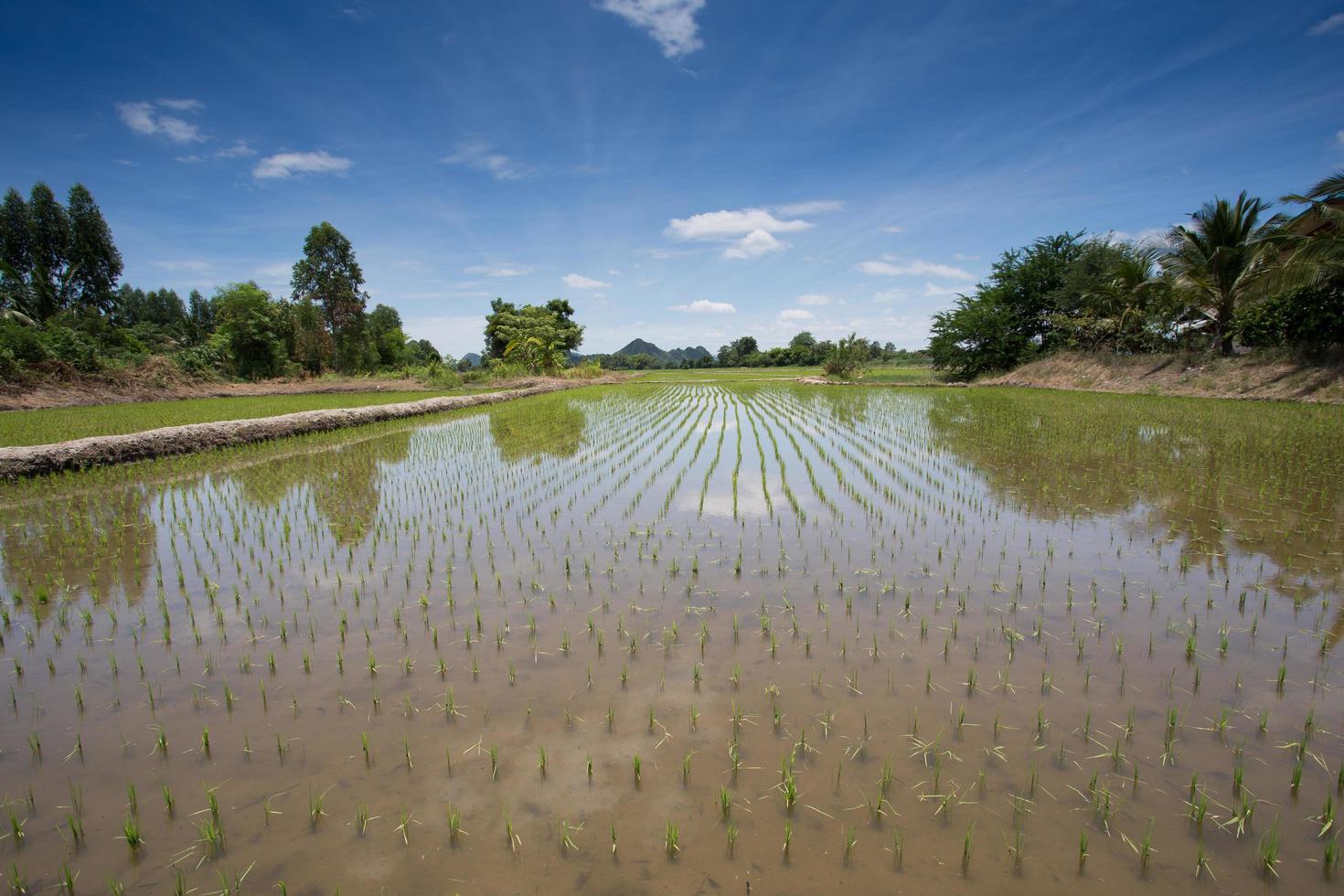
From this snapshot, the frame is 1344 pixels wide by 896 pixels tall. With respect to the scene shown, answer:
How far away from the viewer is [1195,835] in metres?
2.01

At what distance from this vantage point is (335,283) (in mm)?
38688

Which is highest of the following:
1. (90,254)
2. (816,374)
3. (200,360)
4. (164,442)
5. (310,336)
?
(90,254)

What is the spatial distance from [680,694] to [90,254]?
56896 mm

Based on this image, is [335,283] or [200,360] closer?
[200,360]

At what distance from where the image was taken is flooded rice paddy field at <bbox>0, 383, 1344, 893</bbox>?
2.00 m

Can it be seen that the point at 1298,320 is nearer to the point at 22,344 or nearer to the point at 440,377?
the point at 440,377

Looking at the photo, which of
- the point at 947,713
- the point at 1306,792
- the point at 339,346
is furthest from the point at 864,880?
the point at 339,346

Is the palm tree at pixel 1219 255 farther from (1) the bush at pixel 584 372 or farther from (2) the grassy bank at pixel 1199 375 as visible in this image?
(1) the bush at pixel 584 372

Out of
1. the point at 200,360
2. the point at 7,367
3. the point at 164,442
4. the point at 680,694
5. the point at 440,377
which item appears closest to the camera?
the point at 680,694

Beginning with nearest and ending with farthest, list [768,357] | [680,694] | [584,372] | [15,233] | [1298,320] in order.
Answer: [680,694]
[1298,320]
[15,233]
[584,372]
[768,357]

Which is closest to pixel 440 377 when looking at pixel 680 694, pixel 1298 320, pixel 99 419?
pixel 99 419

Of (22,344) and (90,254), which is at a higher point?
(90,254)

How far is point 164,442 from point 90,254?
45.1 metres

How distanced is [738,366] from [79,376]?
75066 millimetres
